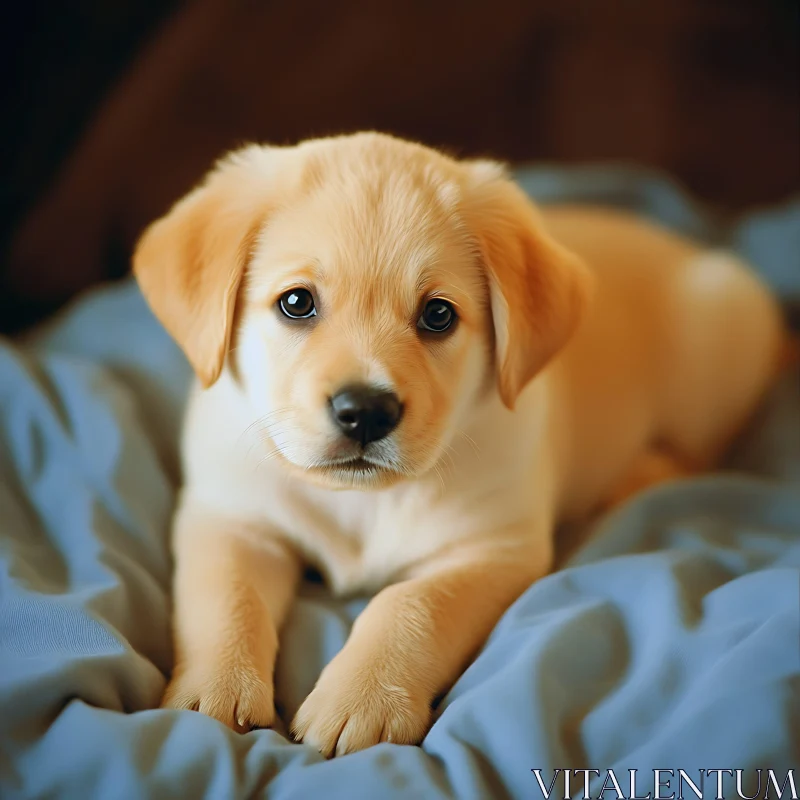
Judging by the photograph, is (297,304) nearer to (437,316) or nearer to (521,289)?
(437,316)

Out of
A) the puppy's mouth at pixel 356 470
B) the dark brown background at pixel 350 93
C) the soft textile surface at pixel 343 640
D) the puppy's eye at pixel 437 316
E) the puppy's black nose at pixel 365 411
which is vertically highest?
the dark brown background at pixel 350 93

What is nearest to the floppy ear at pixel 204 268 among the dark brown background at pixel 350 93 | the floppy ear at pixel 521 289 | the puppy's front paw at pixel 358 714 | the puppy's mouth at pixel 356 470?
the puppy's mouth at pixel 356 470

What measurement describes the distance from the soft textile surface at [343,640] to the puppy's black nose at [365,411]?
49 cm

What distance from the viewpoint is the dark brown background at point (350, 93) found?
294 cm

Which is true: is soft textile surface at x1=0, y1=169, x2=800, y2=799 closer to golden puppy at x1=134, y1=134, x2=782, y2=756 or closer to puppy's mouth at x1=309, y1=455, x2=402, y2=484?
golden puppy at x1=134, y1=134, x2=782, y2=756

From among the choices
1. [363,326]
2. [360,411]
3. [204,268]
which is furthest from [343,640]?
[204,268]

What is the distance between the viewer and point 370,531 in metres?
1.95

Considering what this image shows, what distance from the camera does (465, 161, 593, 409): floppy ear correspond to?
181 centimetres

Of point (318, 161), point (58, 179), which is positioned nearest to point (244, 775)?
point (318, 161)

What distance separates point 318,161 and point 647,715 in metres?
1.22

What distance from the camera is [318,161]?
1811 mm

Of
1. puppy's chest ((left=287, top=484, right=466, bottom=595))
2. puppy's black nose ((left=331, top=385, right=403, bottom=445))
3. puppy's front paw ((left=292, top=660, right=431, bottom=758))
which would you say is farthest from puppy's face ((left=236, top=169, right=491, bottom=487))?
puppy's front paw ((left=292, top=660, right=431, bottom=758))

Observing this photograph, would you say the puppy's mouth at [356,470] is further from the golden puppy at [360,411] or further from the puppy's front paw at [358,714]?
the puppy's front paw at [358,714]

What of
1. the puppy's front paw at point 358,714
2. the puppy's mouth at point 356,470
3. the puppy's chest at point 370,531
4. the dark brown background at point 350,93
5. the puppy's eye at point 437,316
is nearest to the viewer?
the puppy's front paw at point 358,714
